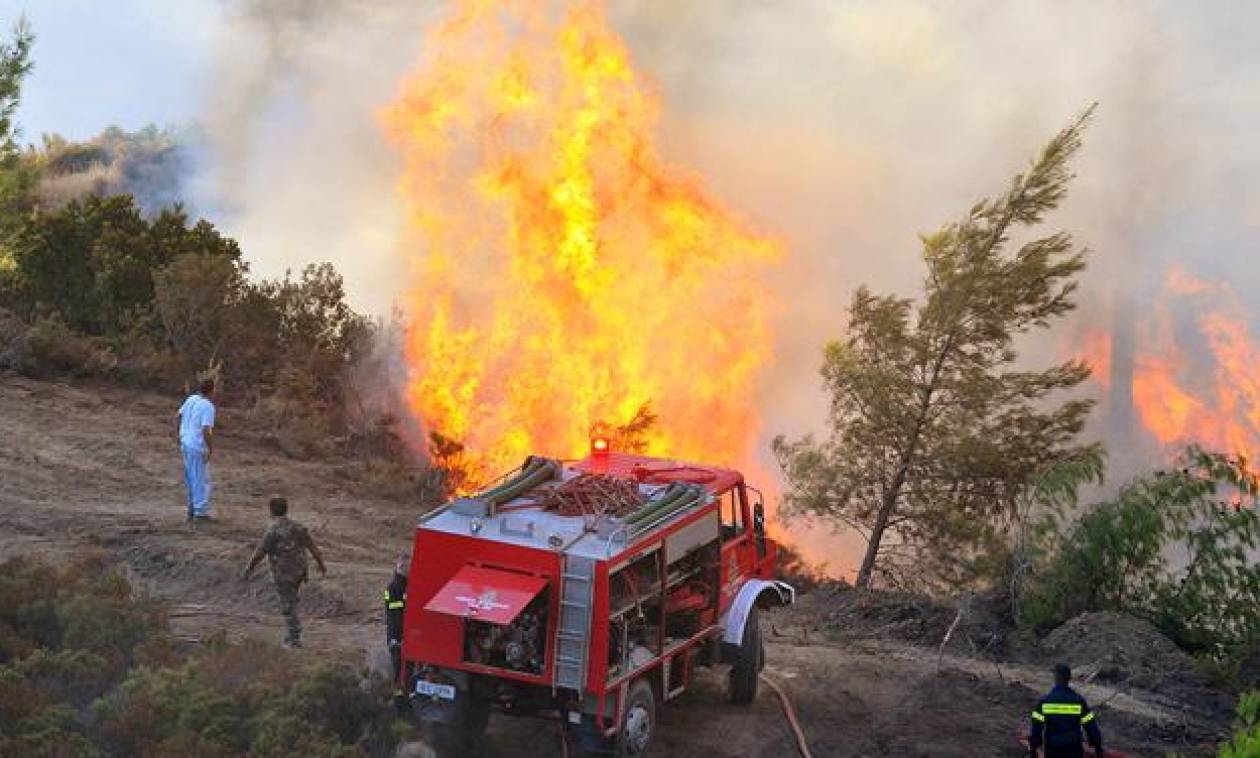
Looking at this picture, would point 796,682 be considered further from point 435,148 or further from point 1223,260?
point 1223,260

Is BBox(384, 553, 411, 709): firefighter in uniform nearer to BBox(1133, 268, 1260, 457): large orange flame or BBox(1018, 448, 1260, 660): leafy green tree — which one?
BBox(1018, 448, 1260, 660): leafy green tree

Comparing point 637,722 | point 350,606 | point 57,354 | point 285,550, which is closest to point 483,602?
point 637,722

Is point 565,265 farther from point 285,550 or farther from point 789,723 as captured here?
point 789,723

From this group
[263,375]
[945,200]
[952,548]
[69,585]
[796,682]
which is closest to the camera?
[69,585]

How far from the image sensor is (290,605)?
40.5ft

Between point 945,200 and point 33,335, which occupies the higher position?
point 945,200

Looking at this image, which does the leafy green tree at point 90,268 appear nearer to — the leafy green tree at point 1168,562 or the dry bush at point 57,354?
the dry bush at point 57,354

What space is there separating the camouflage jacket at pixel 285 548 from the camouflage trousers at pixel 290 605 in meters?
0.04

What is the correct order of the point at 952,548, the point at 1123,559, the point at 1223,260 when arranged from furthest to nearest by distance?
the point at 1223,260, the point at 952,548, the point at 1123,559

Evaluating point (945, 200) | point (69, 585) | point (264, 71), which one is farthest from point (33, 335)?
point (264, 71)

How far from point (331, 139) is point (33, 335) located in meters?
27.0

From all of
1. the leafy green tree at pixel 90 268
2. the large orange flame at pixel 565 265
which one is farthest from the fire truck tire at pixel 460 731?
the leafy green tree at pixel 90 268

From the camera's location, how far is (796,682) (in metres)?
13.7

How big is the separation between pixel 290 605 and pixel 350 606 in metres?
1.90
